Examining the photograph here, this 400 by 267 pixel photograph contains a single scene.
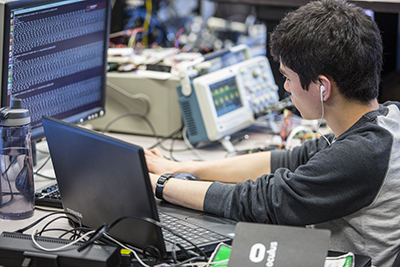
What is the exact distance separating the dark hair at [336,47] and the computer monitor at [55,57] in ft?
2.18

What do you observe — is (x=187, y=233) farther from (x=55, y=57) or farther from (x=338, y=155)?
(x=55, y=57)

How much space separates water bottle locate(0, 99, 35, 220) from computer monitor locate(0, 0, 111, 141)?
15 cm

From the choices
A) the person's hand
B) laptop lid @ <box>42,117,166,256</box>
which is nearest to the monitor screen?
the person's hand

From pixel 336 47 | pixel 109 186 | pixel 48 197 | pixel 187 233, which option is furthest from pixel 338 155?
pixel 48 197

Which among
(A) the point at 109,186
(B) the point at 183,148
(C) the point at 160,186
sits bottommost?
(B) the point at 183,148

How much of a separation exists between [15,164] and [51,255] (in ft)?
1.14

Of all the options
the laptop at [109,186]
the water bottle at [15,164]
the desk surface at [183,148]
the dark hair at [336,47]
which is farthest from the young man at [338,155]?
the desk surface at [183,148]

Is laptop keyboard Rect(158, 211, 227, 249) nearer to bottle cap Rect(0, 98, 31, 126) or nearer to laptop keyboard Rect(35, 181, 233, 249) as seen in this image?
laptop keyboard Rect(35, 181, 233, 249)

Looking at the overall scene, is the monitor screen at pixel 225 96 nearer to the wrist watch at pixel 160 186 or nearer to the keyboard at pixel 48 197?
the wrist watch at pixel 160 186

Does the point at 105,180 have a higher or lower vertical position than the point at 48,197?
higher

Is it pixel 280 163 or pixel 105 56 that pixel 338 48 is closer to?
pixel 280 163

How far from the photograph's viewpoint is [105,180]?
95 cm

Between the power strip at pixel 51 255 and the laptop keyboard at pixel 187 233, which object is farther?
the laptop keyboard at pixel 187 233

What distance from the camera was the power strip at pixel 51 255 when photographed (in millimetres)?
896
